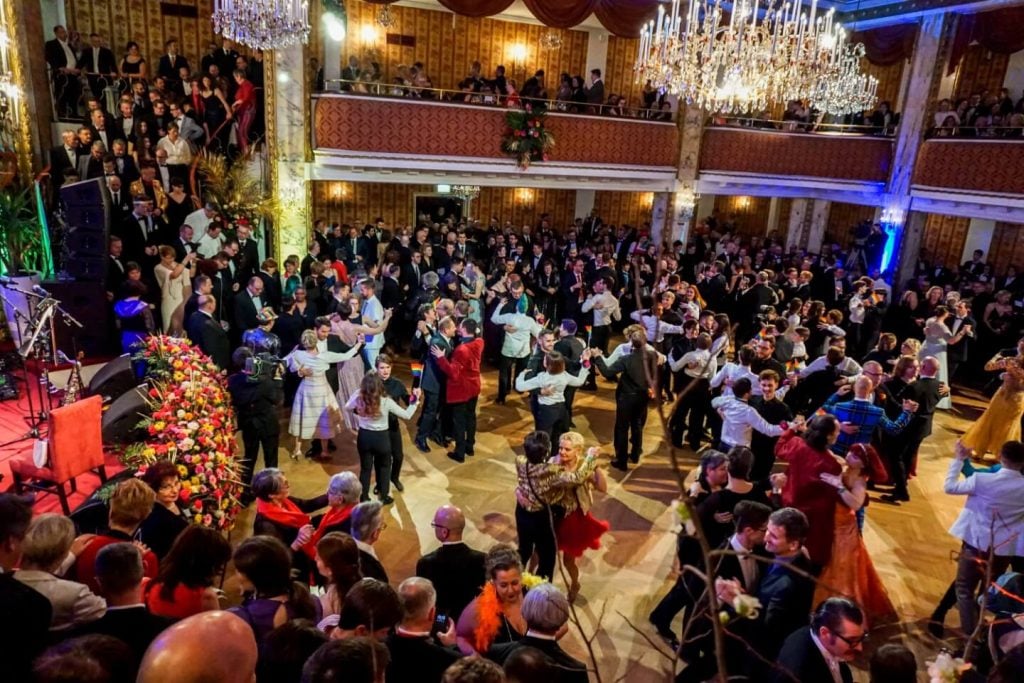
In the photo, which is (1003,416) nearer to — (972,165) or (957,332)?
(957,332)

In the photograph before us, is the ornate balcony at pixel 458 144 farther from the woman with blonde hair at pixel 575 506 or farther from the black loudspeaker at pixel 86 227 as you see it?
the woman with blonde hair at pixel 575 506

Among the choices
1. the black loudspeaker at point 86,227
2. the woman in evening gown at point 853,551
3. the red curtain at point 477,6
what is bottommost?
the woman in evening gown at point 853,551

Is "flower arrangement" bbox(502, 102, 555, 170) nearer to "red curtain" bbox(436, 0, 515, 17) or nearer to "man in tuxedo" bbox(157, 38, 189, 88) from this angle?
"red curtain" bbox(436, 0, 515, 17)

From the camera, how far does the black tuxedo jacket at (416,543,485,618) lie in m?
3.58

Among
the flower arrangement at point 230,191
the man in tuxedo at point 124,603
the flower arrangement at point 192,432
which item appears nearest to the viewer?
the man in tuxedo at point 124,603

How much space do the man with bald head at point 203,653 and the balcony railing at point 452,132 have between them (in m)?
9.92

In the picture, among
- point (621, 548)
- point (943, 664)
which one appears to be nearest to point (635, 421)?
point (621, 548)

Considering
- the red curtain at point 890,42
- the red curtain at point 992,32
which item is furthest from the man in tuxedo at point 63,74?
the red curtain at point 992,32

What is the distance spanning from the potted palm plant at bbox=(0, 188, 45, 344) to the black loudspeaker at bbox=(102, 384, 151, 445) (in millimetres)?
2547

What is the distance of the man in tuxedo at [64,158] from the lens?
895cm

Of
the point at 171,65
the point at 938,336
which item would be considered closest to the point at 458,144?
the point at 171,65

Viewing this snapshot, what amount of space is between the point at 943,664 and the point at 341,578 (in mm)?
2351

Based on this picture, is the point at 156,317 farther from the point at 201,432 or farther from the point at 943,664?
the point at 943,664

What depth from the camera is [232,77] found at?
1078 cm
